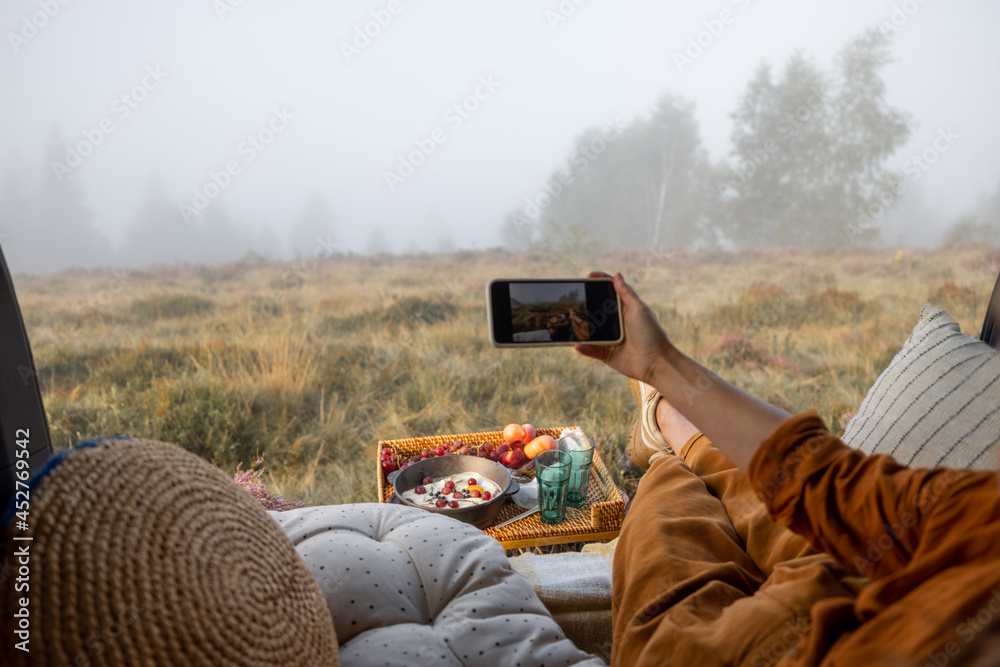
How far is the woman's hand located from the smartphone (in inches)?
0.7

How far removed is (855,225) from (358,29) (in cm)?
344

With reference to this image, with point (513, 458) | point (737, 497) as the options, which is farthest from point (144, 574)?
point (513, 458)

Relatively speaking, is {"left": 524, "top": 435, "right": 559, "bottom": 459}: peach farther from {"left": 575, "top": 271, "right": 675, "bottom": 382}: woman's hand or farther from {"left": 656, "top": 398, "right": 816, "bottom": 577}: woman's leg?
{"left": 575, "top": 271, "right": 675, "bottom": 382}: woman's hand

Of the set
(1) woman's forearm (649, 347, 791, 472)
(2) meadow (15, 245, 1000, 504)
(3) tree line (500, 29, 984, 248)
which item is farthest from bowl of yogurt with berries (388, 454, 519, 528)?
(3) tree line (500, 29, 984, 248)

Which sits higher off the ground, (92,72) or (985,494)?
(92,72)

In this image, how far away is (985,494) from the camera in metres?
0.62

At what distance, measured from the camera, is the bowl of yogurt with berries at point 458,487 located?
1435 mm

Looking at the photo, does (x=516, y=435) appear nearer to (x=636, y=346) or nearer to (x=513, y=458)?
(x=513, y=458)

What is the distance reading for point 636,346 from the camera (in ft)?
3.47

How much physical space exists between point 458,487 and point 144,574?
3.63ft

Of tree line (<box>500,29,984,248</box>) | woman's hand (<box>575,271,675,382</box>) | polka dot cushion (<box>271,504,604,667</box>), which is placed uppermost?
tree line (<box>500,29,984,248</box>)

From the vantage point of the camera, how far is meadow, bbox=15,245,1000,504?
2801 mm

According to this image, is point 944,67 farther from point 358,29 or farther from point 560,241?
point 358,29

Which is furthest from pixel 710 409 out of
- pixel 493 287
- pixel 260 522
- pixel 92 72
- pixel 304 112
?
pixel 92 72
